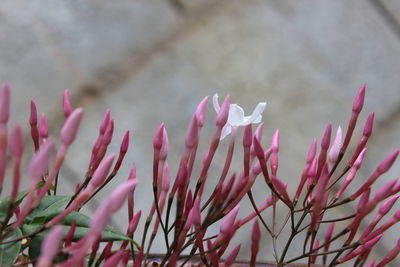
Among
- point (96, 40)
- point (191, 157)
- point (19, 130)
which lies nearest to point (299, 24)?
point (96, 40)

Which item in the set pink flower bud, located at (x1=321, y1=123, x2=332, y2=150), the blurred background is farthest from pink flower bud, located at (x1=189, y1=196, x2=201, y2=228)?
the blurred background

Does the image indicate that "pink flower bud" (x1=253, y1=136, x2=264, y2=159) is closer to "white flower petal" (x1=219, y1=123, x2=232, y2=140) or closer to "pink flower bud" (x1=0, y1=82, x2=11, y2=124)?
"white flower petal" (x1=219, y1=123, x2=232, y2=140)

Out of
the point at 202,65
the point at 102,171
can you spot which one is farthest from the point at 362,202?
the point at 202,65

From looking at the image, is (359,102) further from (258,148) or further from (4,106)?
(4,106)

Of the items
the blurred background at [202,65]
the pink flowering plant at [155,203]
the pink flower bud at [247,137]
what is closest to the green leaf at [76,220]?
the pink flowering plant at [155,203]

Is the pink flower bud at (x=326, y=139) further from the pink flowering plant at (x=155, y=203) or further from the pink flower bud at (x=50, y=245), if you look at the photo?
A: the pink flower bud at (x=50, y=245)
